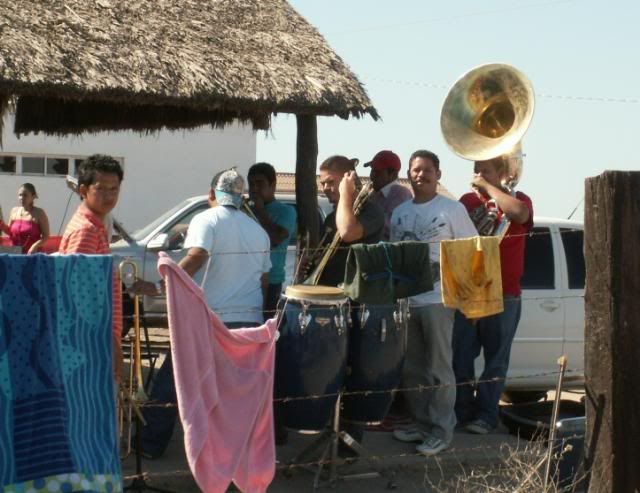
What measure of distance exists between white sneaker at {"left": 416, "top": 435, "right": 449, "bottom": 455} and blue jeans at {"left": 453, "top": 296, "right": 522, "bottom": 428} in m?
0.82

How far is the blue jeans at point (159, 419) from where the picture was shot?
21.6ft

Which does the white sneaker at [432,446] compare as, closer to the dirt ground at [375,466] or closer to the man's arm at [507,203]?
the dirt ground at [375,466]

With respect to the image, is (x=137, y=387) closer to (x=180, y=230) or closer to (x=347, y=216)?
(x=347, y=216)

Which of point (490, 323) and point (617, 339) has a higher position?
point (617, 339)

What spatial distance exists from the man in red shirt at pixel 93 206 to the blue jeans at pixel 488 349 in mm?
3055

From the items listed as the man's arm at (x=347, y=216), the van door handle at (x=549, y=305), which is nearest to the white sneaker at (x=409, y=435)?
the man's arm at (x=347, y=216)

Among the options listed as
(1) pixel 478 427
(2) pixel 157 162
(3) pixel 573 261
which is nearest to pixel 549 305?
(3) pixel 573 261

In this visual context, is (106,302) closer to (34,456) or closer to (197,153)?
(34,456)

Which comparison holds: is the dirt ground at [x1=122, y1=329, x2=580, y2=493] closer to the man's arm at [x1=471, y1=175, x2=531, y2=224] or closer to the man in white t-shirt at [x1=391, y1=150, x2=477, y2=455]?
the man in white t-shirt at [x1=391, y1=150, x2=477, y2=455]

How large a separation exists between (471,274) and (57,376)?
260 cm

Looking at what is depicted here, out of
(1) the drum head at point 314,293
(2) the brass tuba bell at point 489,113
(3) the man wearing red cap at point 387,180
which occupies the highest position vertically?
(2) the brass tuba bell at point 489,113

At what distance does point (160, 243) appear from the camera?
11.4m

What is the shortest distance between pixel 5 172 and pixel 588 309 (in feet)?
61.5

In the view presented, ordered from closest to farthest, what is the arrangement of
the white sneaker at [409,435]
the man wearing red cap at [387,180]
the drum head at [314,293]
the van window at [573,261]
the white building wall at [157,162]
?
the drum head at [314,293] → the white sneaker at [409,435] → the man wearing red cap at [387,180] → the van window at [573,261] → the white building wall at [157,162]
